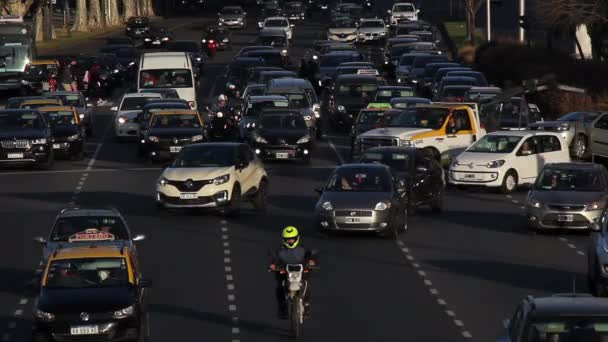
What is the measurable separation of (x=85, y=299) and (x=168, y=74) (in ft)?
117

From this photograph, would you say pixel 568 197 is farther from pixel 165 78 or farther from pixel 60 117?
pixel 165 78

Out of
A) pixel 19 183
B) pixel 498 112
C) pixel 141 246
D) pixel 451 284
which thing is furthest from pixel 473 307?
pixel 498 112

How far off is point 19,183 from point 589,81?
2531cm

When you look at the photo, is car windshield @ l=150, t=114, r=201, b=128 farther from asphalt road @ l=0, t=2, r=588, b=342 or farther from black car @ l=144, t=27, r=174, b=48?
black car @ l=144, t=27, r=174, b=48

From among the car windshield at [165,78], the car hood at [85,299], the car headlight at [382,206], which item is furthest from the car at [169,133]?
the car hood at [85,299]

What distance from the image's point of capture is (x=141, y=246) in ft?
99.8

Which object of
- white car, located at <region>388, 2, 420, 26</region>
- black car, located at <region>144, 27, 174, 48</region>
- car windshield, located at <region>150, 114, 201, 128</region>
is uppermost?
car windshield, located at <region>150, 114, 201, 128</region>

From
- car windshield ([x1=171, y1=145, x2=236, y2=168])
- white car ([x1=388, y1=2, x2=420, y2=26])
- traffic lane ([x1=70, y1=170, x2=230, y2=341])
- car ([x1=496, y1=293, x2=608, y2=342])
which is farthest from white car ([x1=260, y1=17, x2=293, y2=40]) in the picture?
car ([x1=496, y1=293, x2=608, y2=342])

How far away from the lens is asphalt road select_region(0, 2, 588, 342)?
895 inches

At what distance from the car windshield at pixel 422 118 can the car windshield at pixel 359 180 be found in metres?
11.1

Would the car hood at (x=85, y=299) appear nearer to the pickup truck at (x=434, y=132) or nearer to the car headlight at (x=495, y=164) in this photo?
the car headlight at (x=495, y=164)

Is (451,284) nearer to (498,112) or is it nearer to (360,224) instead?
(360,224)

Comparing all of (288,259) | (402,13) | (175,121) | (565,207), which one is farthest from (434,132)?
(402,13)

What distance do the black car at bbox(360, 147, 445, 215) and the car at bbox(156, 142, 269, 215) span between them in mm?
2768
